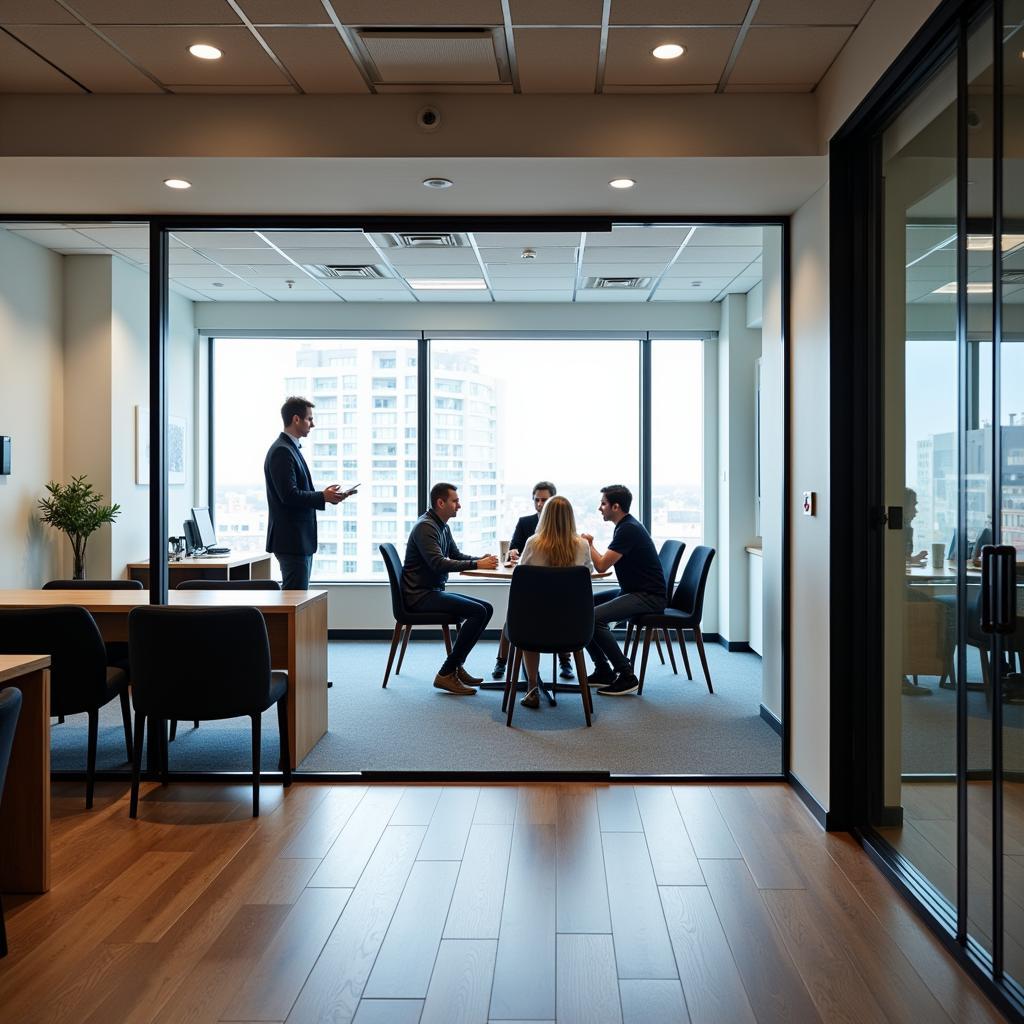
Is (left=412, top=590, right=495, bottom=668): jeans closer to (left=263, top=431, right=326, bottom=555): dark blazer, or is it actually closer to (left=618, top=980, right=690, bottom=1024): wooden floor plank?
(left=263, top=431, right=326, bottom=555): dark blazer

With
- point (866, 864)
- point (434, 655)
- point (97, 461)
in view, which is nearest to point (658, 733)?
point (866, 864)

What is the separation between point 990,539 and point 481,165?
198 cm

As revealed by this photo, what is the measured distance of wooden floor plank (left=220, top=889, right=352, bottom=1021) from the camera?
1958mm

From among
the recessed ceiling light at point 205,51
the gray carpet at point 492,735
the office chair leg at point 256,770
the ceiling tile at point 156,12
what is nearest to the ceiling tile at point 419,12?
the ceiling tile at point 156,12

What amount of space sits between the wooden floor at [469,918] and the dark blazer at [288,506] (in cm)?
177

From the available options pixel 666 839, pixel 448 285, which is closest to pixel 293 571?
pixel 448 285

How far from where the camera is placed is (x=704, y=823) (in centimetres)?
310

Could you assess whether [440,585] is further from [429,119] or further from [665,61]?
[665,61]

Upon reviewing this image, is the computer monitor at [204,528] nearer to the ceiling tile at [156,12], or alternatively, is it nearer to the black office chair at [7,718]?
the ceiling tile at [156,12]

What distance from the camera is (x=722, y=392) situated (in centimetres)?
679

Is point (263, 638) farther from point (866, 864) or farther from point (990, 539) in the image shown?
point (990, 539)

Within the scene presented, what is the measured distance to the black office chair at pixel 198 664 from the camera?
10.4 feet

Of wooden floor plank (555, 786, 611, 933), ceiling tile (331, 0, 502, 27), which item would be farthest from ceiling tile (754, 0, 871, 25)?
wooden floor plank (555, 786, 611, 933)

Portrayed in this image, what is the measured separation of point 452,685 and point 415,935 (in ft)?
9.20
